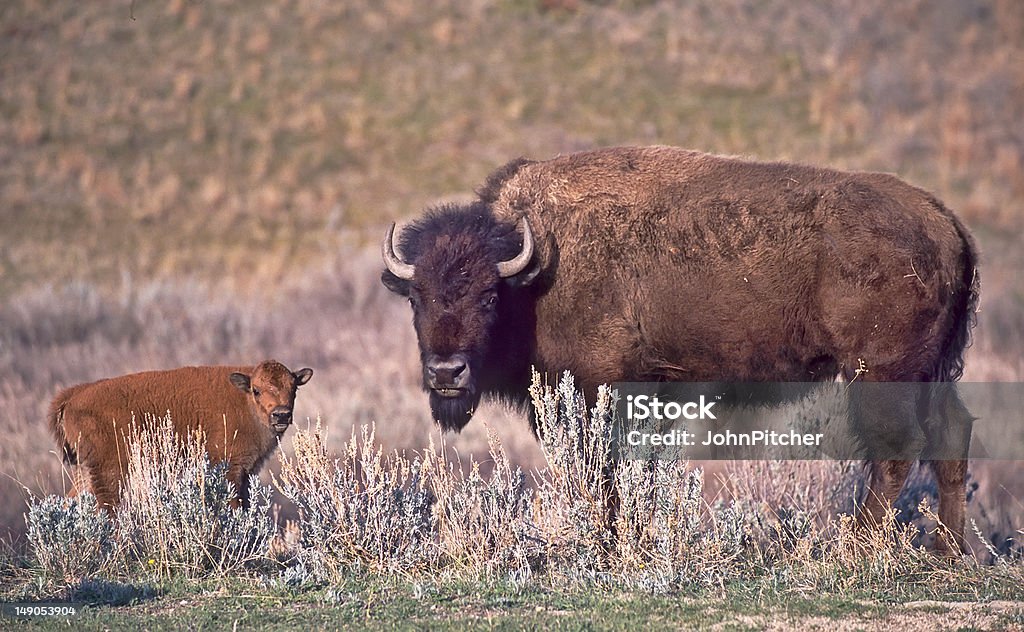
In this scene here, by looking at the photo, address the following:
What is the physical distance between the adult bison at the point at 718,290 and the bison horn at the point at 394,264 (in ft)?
0.05

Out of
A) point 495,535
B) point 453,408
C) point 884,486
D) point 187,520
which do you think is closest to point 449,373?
point 453,408

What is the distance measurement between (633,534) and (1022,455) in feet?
29.1

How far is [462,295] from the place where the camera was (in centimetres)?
872

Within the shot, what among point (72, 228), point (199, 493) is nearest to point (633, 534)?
point (199, 493)

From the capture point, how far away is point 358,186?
29.7 m

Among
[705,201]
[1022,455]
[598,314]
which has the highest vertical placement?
[705,201]

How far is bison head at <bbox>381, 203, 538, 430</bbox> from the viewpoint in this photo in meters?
8.54

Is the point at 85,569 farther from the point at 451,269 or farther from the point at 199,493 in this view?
the point at 451,269

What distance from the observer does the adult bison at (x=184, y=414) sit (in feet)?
29.7

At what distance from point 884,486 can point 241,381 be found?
466 cm

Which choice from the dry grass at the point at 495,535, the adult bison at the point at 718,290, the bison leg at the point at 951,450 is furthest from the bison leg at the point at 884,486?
the bison leg at the point at 951,450

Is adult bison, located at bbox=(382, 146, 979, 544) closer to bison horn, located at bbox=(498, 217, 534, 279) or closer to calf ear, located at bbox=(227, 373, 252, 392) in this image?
bison horn, located at bbox=(498, 217, 534, 279)

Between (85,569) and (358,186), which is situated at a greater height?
(358,186)

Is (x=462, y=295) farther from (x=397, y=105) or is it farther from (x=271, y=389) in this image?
(x=397, y=105)
